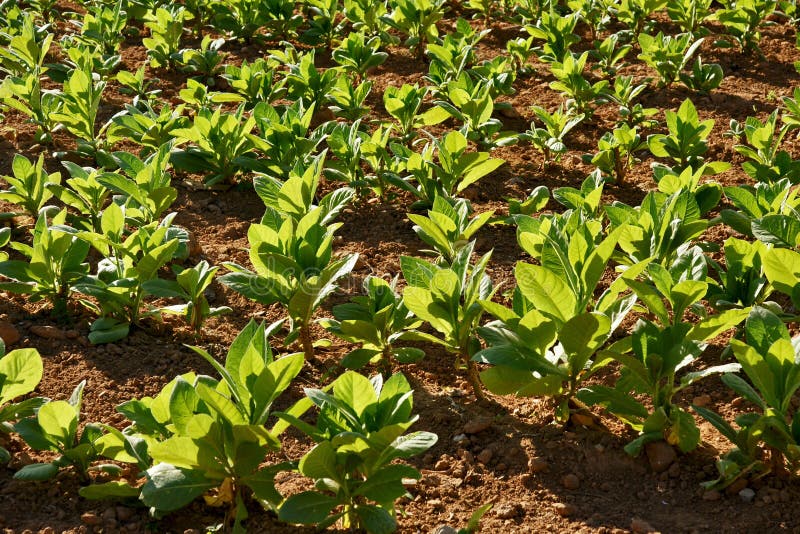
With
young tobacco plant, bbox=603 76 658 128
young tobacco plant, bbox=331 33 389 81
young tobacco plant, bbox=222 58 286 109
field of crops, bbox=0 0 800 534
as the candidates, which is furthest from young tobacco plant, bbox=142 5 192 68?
young tobacco plant, bbox=603 76 658 128

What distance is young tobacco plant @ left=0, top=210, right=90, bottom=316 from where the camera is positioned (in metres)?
3.72

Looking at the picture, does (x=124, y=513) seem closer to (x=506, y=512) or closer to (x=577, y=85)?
(x=506, y=512)

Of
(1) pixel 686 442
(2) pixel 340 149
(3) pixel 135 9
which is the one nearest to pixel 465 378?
(1) pixel 686 442

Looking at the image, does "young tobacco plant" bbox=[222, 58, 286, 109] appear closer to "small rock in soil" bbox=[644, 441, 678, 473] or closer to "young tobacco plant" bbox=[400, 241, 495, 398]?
"young tobacco plant" bbox=[400, 241, 495, 398]

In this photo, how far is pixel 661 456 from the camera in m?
3.01

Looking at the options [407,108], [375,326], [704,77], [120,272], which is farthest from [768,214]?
[120,272]

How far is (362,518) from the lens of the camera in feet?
8.86

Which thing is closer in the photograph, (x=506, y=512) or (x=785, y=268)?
(x=506, y=512)

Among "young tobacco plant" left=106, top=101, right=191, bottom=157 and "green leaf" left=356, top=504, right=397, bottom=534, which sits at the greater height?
"young tobacco plant" left=106, top=101, right=191, bottom=157

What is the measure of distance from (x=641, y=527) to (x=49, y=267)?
8.19 ft

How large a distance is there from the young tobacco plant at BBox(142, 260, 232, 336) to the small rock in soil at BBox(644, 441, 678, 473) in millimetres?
1686

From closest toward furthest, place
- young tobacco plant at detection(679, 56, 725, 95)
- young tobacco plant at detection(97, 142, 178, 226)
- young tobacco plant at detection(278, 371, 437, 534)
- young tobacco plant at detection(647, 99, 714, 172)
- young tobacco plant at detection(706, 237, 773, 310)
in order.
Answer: young tobacco plant at detection(278, 371, 437, 534)
young tobacco plant at detection(706, 237, 773, 310)
young tobacco plant at detection(97, 142, 178, 226)
young tobacco plant at detection(647, 99, 714, 172)
young tobacco plant at detection(679, 56, 725, 95)

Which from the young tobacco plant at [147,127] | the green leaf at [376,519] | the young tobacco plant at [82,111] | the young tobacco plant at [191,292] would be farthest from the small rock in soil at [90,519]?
the young tobacco plant at [82,111]

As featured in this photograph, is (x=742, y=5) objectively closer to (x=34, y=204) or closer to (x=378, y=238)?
(x=378, y=238)
